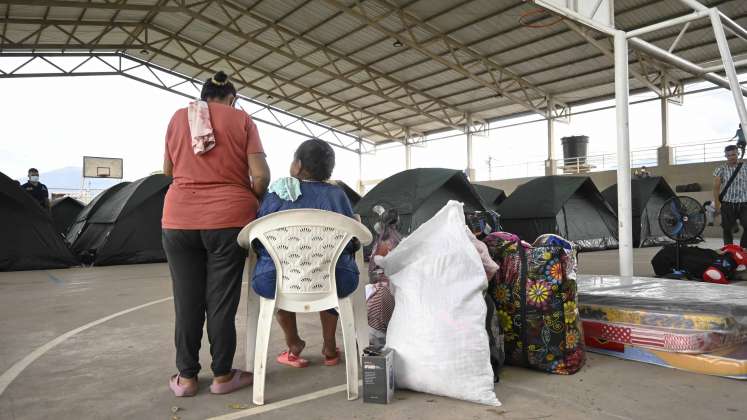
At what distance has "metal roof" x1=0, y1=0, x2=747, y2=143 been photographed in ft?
39.2

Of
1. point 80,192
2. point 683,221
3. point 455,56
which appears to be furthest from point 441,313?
point 80,192

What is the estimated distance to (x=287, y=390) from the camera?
193 cm

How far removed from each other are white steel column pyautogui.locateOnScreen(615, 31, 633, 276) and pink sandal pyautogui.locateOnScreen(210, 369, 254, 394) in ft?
10.3

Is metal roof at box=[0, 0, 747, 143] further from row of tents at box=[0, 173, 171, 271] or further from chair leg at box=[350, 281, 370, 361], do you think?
chair leg at box=[350, 281, 370, 361]

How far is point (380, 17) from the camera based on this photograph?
12336 mm

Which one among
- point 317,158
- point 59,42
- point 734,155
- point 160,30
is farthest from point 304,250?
point 59,42

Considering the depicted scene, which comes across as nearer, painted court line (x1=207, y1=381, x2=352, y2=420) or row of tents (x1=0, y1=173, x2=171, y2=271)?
painted court line (x1=207, y1=381, x2=352, y2=420)

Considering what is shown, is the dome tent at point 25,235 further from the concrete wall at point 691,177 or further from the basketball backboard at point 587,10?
the concrete wall at point 691,177

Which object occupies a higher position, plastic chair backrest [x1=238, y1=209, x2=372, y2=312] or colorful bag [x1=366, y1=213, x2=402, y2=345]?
plastic chair backrest [x1=238, y1=209, x2=372, y2=312]

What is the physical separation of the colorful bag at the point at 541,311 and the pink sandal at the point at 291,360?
0.95 meters

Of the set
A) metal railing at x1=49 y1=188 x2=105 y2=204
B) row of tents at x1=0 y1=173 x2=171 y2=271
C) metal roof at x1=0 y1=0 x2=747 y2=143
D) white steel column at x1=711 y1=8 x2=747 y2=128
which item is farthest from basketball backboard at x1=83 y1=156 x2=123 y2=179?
white steel column at x1=711 y1=8 x2=747 y2=128

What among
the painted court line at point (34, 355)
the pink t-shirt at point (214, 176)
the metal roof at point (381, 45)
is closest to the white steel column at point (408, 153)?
the metal roof at point (381, 45)

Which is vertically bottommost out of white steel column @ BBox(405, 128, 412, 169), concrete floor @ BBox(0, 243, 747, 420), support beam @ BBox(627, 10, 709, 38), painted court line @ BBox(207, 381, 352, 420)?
painted court line @ BBox(207, 381, 352, 420)

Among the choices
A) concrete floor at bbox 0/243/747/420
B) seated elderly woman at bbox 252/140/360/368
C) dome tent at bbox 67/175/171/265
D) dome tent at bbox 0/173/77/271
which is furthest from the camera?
dome tent at bbox 67/175/171/265
